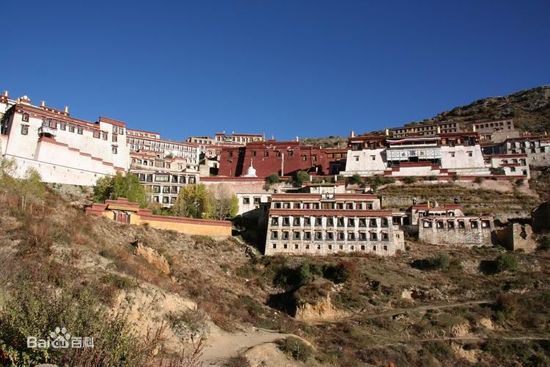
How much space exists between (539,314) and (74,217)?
38176 millimetres

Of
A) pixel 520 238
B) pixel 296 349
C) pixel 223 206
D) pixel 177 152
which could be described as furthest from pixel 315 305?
pixel 177 152

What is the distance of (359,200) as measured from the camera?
5700 centimetres

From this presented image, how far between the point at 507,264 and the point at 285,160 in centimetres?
3982

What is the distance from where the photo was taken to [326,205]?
5662 cm

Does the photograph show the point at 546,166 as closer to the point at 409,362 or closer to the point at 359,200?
the point at 359,200

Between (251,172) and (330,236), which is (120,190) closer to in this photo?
(330,236)

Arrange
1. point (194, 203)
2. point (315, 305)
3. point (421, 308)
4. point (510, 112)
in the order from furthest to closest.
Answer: point (510, 112)
point (194, 203)
point (421, 308)
point (315, 305)

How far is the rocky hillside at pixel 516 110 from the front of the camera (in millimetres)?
120250

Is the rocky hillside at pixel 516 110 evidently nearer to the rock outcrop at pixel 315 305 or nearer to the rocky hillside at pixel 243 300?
the rocky hillside at pixel 243 300

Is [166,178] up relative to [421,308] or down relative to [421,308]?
up

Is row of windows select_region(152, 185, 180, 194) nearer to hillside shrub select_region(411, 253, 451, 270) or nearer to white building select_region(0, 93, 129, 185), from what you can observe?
white building select_region(0, 93, 129, 185)

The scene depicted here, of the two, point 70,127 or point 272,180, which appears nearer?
point 70,127

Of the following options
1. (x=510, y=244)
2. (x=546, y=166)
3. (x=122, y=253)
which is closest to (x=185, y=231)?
(x=122, y=253)

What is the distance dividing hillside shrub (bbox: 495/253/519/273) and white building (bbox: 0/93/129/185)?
4996cm
